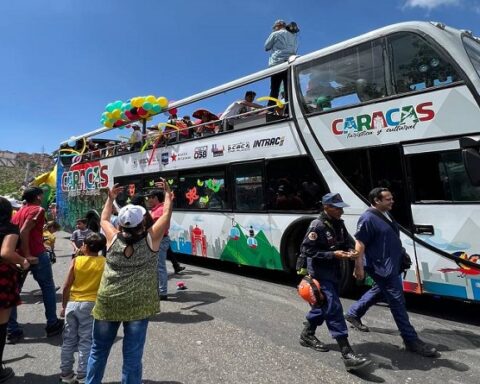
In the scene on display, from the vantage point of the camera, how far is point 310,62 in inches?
262

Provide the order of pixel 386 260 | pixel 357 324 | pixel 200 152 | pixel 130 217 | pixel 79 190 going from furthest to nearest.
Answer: pixel 79 190 < pixel 200 152 < pixel 357 324 < pixel 386 260 < pixel 130 217

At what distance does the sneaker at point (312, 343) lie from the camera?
4254 mm

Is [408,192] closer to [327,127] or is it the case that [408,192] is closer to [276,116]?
[327,127]

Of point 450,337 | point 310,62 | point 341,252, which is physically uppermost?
point 310,62

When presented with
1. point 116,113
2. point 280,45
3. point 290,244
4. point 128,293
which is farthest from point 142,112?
point 128,293

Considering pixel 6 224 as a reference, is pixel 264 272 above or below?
below

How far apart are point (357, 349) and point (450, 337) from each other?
119 cm

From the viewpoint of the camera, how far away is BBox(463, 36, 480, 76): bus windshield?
5.25 metres

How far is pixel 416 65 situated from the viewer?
17.4ft

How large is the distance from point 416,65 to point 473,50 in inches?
39.1

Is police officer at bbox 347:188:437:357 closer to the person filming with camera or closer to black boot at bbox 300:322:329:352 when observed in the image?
black boot at bbox 300:322:329:352

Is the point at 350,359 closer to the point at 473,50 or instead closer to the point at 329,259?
the point at 329,259

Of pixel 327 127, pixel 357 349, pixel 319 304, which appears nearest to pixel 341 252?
pixel 319 304

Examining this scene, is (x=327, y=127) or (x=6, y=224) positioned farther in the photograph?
(x=327, y=127)
